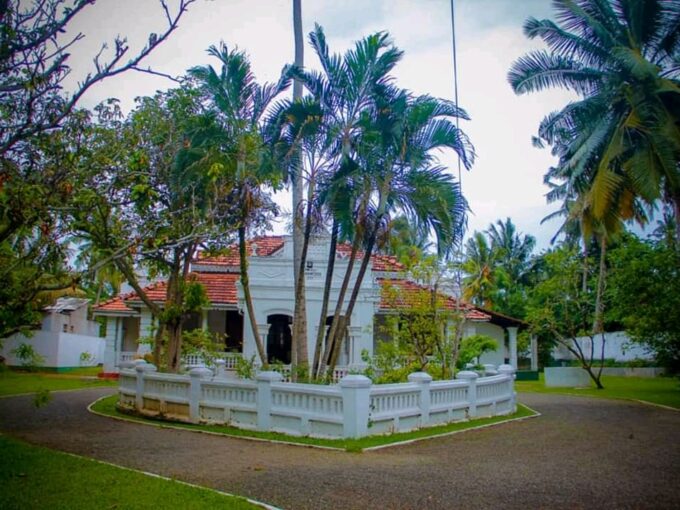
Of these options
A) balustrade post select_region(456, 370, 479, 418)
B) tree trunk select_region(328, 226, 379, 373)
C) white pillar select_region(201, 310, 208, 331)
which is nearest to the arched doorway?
white pillar select_region(201, 310, 208, 331)

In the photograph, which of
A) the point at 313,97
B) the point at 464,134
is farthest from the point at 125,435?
the point at 464,134

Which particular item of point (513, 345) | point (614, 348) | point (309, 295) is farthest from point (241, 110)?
point (614, 348)

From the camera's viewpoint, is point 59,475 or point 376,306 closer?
point 59,475

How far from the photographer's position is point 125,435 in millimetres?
10906

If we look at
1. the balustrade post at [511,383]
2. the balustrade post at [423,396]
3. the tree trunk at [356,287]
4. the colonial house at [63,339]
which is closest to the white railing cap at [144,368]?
the tree trunk at [356,287]

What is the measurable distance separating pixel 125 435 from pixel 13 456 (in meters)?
2.60

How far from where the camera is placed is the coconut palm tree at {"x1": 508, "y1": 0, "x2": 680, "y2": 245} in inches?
711

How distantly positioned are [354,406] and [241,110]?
24.9 ft

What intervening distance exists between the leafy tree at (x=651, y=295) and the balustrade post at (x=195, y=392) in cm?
1185

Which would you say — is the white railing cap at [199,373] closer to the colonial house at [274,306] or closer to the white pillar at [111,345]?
the colonial house at [274,306]

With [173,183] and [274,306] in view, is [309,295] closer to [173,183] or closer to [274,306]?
[274,306]

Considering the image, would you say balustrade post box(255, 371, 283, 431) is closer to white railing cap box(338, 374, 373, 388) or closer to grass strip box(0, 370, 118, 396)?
white railing cap box(338, 374, 373, 388)

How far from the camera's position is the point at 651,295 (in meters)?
17.0

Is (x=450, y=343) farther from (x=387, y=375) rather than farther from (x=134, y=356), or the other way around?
(x=134, y=356)
